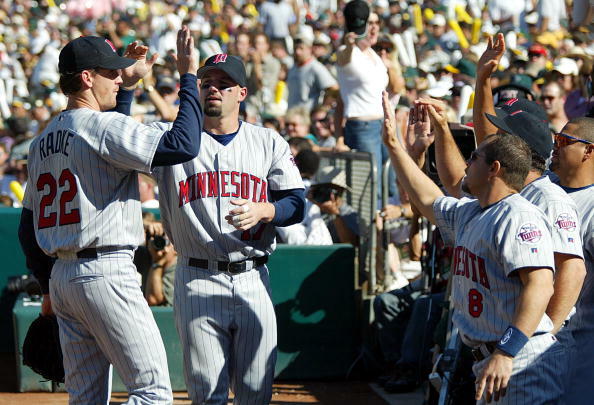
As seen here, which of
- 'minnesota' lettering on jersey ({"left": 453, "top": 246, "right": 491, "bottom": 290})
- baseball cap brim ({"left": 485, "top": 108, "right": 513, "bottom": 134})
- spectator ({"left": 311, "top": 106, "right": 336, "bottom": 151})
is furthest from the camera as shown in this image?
spectator ({"left": 311, "top": 106, "right": 336, "bottom": 151})

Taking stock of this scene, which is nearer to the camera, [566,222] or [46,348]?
[566,222]

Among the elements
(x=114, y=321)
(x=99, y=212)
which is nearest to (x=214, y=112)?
(x=99, y=212)

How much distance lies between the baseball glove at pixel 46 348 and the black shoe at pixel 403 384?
308 centimetres

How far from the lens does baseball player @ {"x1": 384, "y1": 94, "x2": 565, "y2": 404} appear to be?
3.78m

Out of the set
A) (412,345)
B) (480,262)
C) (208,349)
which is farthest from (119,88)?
(412,345)

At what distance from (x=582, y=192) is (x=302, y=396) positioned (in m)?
3.54

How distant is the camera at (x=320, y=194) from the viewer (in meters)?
8.48

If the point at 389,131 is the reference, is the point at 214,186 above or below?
below

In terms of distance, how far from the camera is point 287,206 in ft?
16.7

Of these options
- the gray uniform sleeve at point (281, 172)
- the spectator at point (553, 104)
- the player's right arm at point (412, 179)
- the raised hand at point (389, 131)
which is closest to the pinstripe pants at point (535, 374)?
the player's right arm at point (412, 179)

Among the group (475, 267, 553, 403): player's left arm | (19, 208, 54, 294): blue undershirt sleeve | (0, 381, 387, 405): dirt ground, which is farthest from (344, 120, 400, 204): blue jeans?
(475, 267, 553, 403): player's left arm

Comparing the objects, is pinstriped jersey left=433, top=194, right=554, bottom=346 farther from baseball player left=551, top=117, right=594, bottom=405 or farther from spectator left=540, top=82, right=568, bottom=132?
spectator left=540, top=82, right=568, bottom=132

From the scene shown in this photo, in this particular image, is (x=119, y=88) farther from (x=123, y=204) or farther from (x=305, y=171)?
(x=305, y=171)

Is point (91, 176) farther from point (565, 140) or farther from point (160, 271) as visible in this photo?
point (160, 271)
